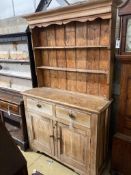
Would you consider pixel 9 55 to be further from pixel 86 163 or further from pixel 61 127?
pixel 86 163

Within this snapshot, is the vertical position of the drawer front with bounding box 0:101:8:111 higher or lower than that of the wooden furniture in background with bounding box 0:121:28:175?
lower

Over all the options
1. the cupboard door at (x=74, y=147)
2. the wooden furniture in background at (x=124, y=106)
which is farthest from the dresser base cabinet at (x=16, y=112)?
the wooden furniture in background at (x=124, y=106)

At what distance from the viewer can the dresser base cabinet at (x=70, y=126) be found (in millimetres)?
1704

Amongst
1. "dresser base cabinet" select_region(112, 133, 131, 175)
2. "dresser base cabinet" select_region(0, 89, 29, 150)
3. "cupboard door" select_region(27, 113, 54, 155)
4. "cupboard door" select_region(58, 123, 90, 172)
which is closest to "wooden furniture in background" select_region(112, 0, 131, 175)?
"dresser base cabinet" select_region(112, 133, 131, 175)

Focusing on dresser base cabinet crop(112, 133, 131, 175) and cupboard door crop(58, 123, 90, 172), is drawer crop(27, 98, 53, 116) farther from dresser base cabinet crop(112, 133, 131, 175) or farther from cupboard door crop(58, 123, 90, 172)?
dresser base cabinet crop(112, 133, 131, 175)

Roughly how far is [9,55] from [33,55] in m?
0.66

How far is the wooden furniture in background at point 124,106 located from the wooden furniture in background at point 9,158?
118 centimetres

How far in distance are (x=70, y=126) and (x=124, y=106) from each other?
2.03 ft

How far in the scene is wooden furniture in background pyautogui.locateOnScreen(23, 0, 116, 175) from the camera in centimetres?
169

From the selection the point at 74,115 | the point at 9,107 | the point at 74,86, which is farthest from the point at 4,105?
the point at 74,115

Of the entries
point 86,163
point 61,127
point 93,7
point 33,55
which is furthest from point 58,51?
point 86,163

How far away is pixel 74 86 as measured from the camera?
217 cm

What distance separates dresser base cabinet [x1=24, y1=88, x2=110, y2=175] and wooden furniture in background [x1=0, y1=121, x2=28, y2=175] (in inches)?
37.7

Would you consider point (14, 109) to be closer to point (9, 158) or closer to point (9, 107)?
point (9, 107)
